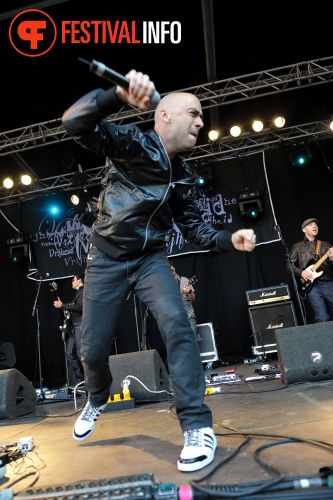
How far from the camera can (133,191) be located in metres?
2.13

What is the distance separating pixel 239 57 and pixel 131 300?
5266 mm

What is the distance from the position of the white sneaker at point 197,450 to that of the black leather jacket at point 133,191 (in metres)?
0.96

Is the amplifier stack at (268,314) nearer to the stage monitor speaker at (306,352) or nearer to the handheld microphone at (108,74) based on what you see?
the stage monitor speaker at (306,352)

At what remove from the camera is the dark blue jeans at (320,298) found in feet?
21.2

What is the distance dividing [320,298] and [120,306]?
5.08 metres

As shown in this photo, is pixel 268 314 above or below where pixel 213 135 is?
below

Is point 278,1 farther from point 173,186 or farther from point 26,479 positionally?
point 26,479

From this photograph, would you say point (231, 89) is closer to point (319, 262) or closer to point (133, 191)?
point (319, 262)

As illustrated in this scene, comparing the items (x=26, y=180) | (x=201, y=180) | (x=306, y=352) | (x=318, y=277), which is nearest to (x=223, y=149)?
(x=201, y=180)

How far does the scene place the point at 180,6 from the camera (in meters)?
5.85

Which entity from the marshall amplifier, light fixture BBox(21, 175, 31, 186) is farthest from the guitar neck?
light fixture BBox(21, 175, 31, 186)

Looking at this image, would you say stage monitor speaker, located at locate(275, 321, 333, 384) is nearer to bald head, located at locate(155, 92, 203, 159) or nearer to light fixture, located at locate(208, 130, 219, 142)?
bald head, located at locate(155, 92, 203, 159)

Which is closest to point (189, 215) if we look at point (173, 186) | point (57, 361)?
point (173, 186)

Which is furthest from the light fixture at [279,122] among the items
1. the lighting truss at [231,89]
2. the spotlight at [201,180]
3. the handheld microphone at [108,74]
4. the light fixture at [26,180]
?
the handheld microphone at [108,74]
